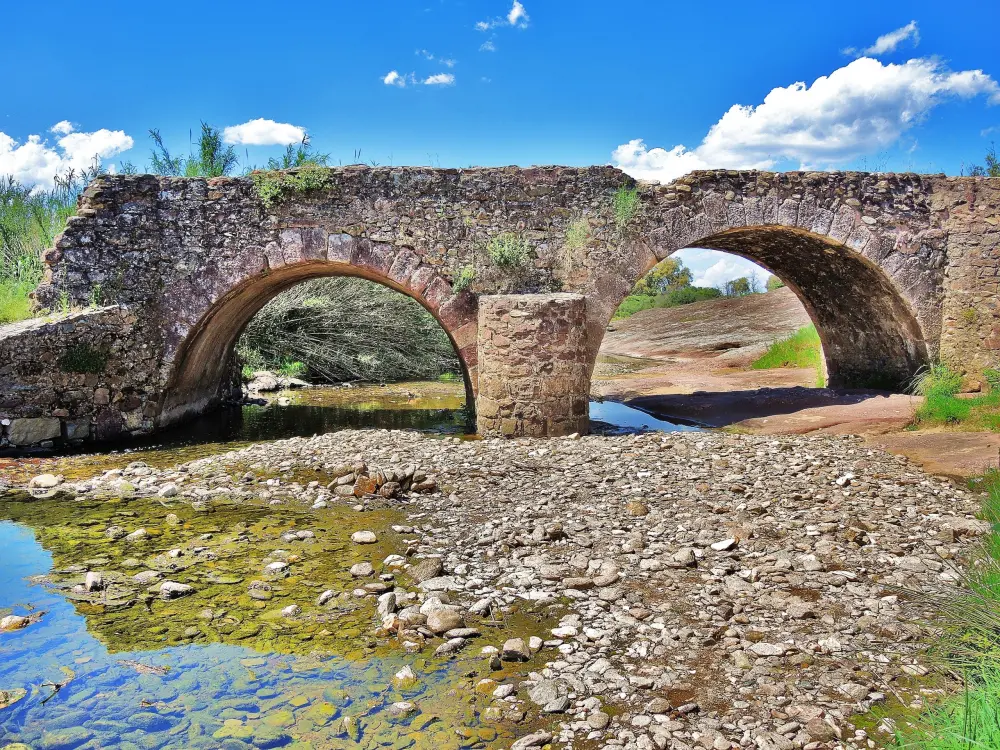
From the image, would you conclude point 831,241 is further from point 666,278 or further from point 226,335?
point 666,278

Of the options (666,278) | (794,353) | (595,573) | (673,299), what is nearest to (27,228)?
(595,573)

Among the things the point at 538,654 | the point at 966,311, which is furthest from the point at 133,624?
the point at 966,311

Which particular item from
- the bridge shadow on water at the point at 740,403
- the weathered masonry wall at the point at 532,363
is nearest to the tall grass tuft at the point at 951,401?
the bridge shadow on water at the point at 740,403

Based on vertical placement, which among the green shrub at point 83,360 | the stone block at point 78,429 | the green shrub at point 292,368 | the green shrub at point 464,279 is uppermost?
the green shrub at point 464,279

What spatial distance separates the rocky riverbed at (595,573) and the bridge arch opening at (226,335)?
2.06 m

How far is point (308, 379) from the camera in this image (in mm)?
16109

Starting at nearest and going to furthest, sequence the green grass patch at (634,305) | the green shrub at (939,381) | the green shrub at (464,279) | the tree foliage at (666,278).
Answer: the green shrub at (464,279) < the green shrub at (939,381) < the green grass patch at (634,305) < the tree foliage at (666,278)

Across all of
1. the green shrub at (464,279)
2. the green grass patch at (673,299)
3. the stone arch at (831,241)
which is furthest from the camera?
the green grass patch at (673,299)

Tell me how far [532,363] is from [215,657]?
531 cm

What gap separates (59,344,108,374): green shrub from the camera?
28.2 feet

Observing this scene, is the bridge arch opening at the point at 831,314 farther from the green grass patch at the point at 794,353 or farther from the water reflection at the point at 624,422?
the green grass patch at the point at 794,353

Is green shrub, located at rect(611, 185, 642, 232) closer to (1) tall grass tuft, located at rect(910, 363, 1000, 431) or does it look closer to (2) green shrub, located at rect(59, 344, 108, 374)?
(1) tall grass tuft, located at rect(910, 363, 1000, 431)

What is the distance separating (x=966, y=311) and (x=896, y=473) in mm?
4522

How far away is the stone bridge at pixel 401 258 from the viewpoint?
8430 millimetres
